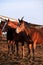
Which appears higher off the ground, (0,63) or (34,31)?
(34,31)

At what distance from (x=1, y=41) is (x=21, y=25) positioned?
32.1ft

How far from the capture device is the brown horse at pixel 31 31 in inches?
493

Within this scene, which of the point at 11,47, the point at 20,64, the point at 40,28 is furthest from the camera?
the point at 11,47

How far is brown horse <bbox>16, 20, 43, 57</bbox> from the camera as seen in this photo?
12523 mm

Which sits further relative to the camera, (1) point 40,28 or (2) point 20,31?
(1) point 40,28

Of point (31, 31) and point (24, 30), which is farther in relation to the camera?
point (31, 31)

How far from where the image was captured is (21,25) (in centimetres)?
1252

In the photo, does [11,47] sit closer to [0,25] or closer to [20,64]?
[0,25]

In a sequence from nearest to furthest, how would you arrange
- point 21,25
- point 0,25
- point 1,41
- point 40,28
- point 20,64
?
point 20,64
point 21,25
point 40,28
point 0,25
point 1,41

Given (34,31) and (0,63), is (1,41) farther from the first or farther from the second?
(0,63)

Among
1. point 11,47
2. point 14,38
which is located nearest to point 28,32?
point 14,38

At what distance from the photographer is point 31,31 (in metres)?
12.9

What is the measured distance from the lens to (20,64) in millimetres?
10930

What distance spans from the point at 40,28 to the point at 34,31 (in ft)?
2.23
